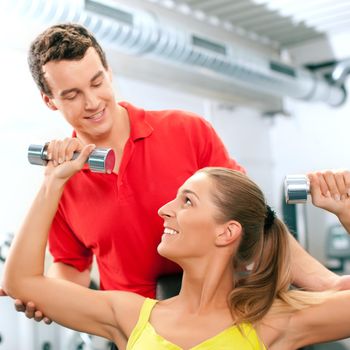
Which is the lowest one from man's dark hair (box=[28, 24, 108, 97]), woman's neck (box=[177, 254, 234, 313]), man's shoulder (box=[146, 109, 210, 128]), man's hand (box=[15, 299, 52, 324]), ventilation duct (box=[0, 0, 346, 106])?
man's hand (box=[15, 299, 52, 324])

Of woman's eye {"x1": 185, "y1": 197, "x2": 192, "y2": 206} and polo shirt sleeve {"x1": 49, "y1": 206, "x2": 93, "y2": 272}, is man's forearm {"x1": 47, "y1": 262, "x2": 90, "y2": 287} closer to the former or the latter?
polo shirt sleeve {"x1": 49, "y1": 206, "x2": 93, "y2": 272}

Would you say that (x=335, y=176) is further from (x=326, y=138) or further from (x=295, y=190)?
(x=326, y=138)

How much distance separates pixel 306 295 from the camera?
192cm

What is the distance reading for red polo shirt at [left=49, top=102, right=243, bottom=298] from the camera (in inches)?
82.0

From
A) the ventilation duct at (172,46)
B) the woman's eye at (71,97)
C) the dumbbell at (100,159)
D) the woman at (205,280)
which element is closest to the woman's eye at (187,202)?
the woman at (205,280)

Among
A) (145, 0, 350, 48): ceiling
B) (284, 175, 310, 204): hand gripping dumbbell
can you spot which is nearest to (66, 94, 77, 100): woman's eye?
(284, 175, 310, 204): hand gripping dumbbell

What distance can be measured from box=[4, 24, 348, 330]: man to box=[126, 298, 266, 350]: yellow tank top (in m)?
0.28

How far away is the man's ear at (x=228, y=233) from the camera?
6.47 feet

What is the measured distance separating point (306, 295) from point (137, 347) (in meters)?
0.58

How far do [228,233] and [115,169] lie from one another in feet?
1.59

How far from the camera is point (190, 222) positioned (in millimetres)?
1915

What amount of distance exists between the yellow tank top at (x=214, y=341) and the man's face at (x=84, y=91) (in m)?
0.71

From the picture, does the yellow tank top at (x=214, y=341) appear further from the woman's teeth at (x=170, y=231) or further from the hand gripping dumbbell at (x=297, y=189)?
the hand gripping dumbbell at (x=297, y=189)

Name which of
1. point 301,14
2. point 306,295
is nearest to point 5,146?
point 306,295
